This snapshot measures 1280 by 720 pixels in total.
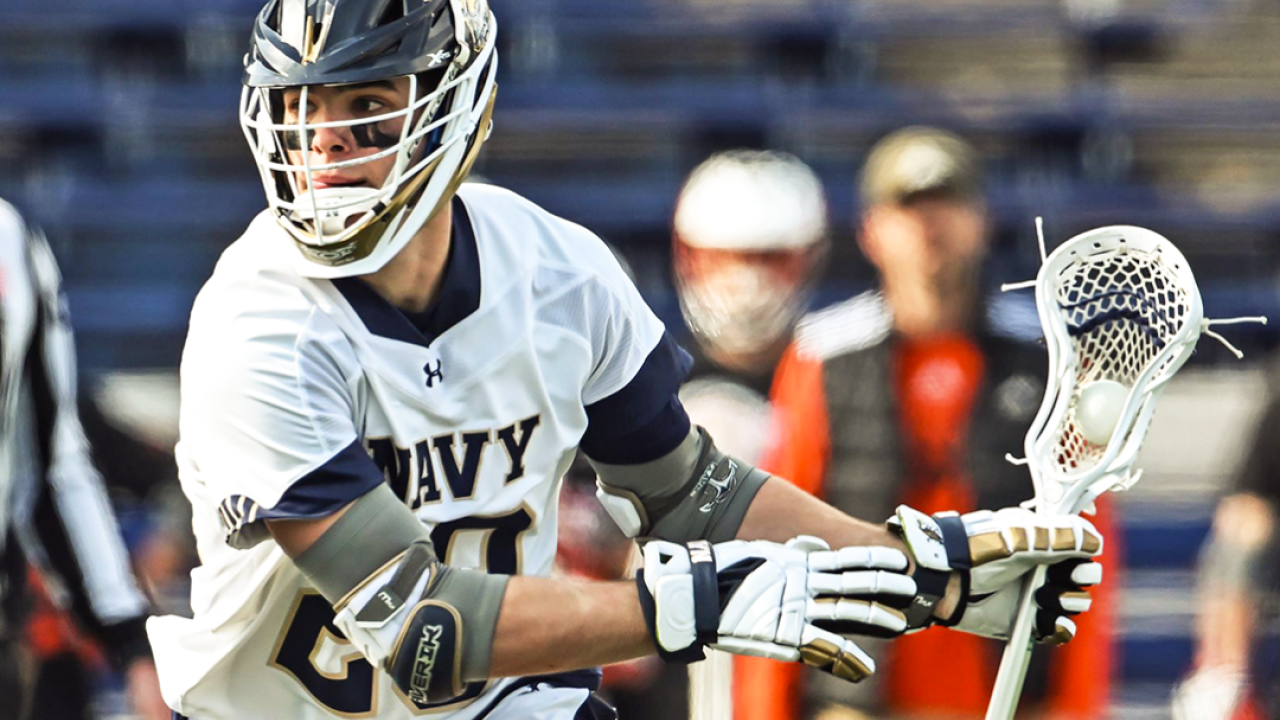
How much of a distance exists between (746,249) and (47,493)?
193 centimetres

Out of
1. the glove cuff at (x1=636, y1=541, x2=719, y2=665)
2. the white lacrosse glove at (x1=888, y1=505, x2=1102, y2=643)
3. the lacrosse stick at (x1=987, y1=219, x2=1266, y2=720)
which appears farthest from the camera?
the lacrosse stick at (x1=987, y1=219, x2=1266, y2=720)

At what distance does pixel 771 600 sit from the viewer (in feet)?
7.62

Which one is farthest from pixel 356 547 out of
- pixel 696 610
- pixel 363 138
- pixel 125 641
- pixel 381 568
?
pixel 125 641

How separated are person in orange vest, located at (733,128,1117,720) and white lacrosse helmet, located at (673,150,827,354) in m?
0.52

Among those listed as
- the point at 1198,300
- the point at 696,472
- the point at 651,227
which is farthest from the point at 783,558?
the point at 651,227

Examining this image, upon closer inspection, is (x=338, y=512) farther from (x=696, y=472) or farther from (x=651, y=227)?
(x=651, y=227)

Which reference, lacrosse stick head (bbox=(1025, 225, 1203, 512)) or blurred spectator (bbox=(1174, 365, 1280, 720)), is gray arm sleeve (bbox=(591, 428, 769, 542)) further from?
blurred spectator (bbox=(1174, 365, 1280, 720))

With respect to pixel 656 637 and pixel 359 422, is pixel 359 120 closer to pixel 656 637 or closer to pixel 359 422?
pixel 359 422

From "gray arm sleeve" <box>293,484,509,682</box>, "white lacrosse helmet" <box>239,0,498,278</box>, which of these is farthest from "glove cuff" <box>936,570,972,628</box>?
"white lacrosse helmet" <box>239,0,498,278</box>

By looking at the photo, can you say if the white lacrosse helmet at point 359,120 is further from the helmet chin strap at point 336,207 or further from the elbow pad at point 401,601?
the elbow pad at point 401,601

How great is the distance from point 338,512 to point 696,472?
67 cm

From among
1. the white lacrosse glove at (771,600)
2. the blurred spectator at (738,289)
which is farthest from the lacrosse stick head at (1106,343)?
the blurred spectator at (738,289)

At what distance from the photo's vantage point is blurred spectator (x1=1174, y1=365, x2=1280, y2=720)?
482 cm

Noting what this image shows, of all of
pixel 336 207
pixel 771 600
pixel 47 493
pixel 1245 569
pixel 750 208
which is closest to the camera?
pixel 771 600
